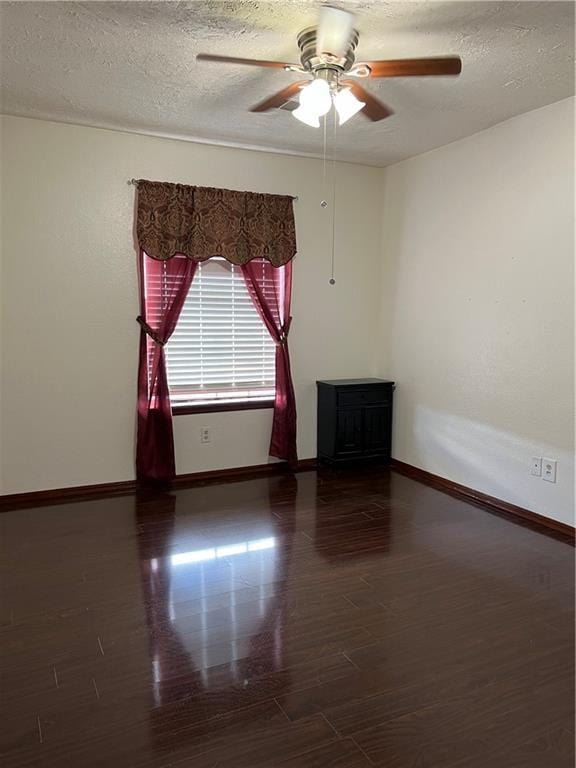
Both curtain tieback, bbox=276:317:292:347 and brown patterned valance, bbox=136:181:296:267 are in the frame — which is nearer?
brown patterned valance, bbox=136:181:296:267

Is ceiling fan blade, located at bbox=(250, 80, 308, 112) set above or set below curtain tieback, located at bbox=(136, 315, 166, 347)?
above

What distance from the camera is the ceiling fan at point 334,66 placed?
238 centimetres

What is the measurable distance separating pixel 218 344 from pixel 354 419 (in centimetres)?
132

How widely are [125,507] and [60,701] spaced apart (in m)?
2.01

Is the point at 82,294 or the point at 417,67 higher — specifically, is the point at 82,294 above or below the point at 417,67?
below

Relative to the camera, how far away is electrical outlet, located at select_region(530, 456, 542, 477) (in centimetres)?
369

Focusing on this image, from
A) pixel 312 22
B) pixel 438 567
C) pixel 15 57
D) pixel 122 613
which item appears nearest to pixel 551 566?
pixel 438 567

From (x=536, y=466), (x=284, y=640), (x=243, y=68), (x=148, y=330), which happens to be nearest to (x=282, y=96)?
(x=243, y=68)

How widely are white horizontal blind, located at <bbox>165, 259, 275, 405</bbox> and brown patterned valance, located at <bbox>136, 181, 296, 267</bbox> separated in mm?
183

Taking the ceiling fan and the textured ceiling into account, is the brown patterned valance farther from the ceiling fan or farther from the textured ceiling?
the ceiling fan

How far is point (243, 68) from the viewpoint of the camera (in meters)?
2.99

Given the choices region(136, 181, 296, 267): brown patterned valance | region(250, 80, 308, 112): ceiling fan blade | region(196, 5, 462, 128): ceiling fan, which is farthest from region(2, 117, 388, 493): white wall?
region(196, 5, 462, 128): ceiling fan

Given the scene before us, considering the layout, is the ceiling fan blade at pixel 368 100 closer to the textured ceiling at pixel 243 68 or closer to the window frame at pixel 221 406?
the textured ceiling at pixel 243 68

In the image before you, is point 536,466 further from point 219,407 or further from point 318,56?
point 318,56
